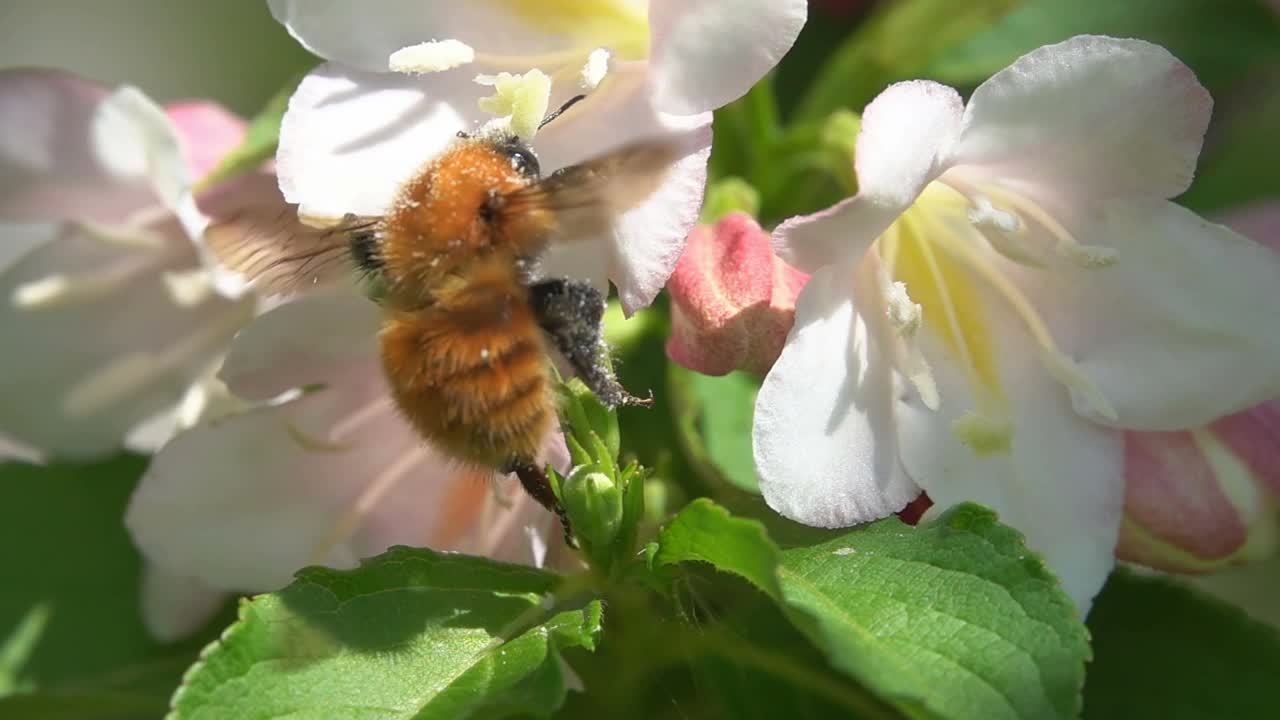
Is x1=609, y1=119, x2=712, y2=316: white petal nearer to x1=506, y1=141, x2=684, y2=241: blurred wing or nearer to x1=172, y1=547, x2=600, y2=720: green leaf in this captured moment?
x1=506, y1=141, x2=684, y2=241: blurred wing

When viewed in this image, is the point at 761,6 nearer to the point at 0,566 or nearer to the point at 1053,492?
the point at 1053,492

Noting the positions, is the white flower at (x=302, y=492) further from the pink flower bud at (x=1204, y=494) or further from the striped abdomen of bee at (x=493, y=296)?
→ the pink flower bud at (x=1204, y=494)

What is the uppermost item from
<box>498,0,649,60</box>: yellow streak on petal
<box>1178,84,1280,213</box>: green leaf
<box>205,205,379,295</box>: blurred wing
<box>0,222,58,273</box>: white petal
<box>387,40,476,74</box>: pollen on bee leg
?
<box>387,40,476,74</box>: pollen on bee leg

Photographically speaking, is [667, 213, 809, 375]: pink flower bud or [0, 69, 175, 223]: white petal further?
[0, 69, 175, 223]: white petal

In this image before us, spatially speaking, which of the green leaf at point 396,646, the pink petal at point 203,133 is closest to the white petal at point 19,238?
the pink petal at point 203,133

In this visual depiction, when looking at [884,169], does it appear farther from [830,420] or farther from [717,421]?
[717,421]

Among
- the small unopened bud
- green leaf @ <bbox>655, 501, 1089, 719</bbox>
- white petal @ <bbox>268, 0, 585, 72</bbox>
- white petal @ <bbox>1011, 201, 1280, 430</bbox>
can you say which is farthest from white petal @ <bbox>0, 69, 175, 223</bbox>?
white petal @ <bbox>1011, 201, 1280, 430</bbox>

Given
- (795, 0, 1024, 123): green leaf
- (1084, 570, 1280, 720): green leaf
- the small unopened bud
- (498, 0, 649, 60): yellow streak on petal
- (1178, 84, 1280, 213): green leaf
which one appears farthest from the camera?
(1178, 84, 1280, 213): green leaf

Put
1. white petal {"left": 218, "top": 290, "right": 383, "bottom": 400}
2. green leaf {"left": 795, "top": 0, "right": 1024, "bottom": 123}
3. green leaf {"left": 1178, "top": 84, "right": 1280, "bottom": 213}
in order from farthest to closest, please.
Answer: green leaf {"left": 1178, "top": 84, "right": 1280, "bottom": 213}
green leaf {"left": 795, "top": 0, "right": 1024, "bottom": 123}
white petal {"left": 218, "top": 290, "right": 383, "bottom": 400}

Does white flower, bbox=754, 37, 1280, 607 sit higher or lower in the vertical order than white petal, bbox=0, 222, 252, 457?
higher
